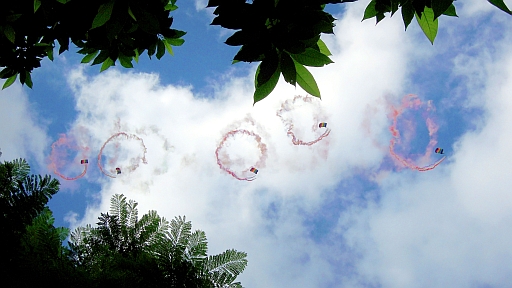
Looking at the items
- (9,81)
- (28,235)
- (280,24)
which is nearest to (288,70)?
(280,24)

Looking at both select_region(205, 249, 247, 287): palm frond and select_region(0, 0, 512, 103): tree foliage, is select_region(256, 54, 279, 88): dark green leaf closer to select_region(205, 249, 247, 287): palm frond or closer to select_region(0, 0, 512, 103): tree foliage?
select_region(0, 0, 512, 103): tree foliage

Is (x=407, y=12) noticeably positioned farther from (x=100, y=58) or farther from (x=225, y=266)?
(x=100, y=58)

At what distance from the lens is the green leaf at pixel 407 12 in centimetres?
156

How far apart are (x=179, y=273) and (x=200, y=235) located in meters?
0.29

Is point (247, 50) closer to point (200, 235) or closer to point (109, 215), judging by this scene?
point (200, 235)

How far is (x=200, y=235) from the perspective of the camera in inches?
82.7

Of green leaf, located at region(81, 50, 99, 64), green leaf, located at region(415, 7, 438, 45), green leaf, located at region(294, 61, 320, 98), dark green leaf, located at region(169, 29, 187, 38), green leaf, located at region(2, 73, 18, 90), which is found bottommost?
green leaf, located at region(294, 61, 320, 98)

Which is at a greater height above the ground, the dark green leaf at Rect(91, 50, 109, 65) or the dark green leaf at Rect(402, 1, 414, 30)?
the dark green leaf at Rect(91, 50, 109, 65)

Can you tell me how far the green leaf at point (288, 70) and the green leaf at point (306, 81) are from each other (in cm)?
4

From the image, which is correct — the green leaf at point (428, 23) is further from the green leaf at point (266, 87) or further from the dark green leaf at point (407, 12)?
the green leaf at point (266, 87)

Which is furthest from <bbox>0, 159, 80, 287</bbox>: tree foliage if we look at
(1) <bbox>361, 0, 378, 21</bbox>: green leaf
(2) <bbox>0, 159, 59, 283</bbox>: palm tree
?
(1) <bbox>361, 0, 378, 21</bbox>: green leaf

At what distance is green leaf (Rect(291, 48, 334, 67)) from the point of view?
1.50 m

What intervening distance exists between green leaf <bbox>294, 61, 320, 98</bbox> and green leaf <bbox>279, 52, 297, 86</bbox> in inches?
1.6

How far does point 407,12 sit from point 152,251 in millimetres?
1733
